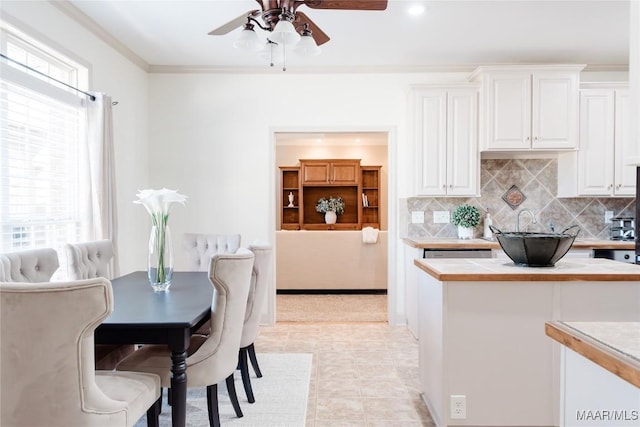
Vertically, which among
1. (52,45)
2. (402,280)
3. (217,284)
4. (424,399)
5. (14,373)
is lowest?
(424,399)

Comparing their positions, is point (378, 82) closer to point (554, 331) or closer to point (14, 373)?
point (554, 331)

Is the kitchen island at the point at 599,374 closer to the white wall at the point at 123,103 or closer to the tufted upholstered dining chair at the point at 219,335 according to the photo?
Answer: the tufted upholstered dining chair at the point at 219,335

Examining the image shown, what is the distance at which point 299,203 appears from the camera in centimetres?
855

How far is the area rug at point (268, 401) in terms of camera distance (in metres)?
2.35

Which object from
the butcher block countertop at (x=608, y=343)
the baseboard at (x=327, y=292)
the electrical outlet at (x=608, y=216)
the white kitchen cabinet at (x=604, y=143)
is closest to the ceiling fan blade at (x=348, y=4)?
the butcher block countertop at (x=608, y=343)

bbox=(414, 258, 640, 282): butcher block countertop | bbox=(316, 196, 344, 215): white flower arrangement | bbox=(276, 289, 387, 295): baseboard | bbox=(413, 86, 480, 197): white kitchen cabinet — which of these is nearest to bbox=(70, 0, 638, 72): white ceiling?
bbox=(413, 86, 480, 197): white kitchen cabinet

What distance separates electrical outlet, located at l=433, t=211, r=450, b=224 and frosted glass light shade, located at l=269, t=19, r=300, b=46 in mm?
2726

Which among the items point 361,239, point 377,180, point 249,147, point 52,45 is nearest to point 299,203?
point 377,180

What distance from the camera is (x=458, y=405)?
202 cm

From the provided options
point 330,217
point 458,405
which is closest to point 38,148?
point 458,405

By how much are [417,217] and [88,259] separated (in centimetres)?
302

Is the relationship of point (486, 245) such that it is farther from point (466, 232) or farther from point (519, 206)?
point (519, 206)

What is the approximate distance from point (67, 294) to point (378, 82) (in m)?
3.68

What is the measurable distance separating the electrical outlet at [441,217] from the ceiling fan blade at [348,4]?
2.49m
